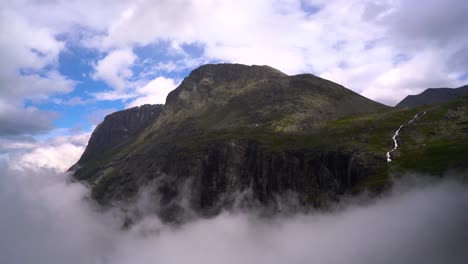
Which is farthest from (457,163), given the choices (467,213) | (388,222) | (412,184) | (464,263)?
(464,263)

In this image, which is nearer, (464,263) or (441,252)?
(464,263)

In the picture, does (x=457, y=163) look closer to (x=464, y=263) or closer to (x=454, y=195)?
(x=454, y=195)

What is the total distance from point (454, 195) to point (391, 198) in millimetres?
40236

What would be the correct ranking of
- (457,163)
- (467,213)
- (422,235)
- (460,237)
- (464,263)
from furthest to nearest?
(457,163)
(422,235)
(467,213)
(460,237)
(464,263)

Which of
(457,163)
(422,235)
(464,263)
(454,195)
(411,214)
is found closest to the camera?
(464,263)

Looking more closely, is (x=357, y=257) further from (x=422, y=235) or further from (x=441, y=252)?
(x=441, y=252)

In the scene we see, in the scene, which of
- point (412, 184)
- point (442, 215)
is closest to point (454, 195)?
point (442, 215)

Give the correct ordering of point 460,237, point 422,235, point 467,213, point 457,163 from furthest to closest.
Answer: point 457,163 < point 422,235 < point 467,213 < point 460,237

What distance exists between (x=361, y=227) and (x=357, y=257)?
22.0m

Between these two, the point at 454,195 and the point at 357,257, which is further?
the point at 357,257

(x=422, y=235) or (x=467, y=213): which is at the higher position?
(x=467, y=213)

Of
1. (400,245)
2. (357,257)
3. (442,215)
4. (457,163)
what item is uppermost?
(457,163)

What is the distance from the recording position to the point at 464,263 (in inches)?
4163

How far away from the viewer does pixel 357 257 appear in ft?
579
